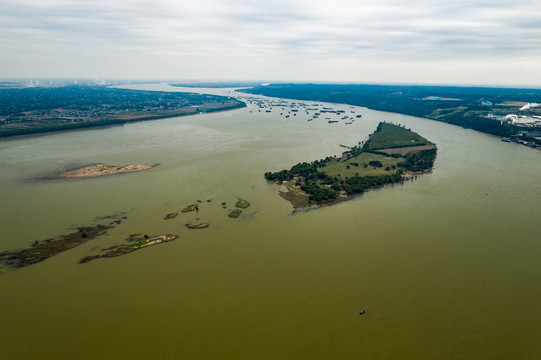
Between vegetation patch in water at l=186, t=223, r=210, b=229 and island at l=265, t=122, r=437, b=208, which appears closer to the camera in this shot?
vegetation patch in water at l=186, t=223, r=210, b=229

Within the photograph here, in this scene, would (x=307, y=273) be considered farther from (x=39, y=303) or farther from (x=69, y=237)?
(x=69, y=237)

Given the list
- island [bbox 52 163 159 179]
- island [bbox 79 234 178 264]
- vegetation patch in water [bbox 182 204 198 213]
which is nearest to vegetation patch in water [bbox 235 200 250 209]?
vegetation patch in water [bbox 182 204 198 213]

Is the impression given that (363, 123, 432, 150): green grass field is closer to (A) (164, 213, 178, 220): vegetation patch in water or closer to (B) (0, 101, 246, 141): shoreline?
(A) (164, 213, 178, 220): vegetation patch in water

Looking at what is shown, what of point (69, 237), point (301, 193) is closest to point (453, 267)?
point (301, 193)

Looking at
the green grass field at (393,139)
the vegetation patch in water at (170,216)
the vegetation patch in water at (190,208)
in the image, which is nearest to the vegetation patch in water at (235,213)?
the vegetation patch in water at (190,208)

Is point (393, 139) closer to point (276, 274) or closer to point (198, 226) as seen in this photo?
point (198, 226)
